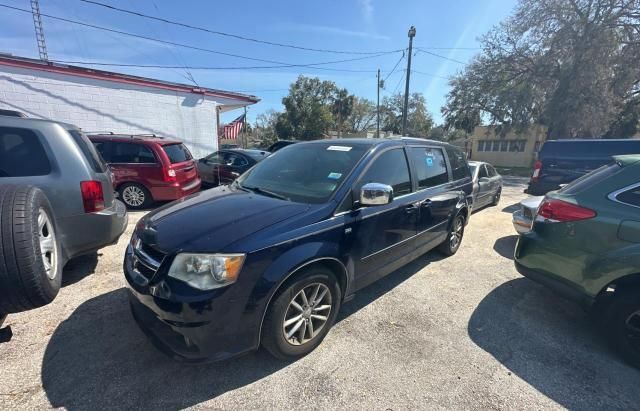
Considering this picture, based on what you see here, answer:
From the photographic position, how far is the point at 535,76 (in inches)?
803

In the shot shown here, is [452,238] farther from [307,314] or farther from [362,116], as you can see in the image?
[362,116]

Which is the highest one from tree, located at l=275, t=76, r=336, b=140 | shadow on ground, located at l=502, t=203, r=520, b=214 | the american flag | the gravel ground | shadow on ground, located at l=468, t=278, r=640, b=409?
tree, located at l=275, t=76, r=336, b=140

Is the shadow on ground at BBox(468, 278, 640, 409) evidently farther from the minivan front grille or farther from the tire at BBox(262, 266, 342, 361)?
the minivan front grille

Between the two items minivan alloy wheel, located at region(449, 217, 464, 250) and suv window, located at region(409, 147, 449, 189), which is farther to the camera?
minivan alloy wheel, located at region(449, 217, 464, 250)

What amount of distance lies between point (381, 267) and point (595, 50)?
23.7 meters

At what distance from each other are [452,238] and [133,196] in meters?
6.40

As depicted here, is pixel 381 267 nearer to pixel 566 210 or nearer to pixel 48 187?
pixel 566 210

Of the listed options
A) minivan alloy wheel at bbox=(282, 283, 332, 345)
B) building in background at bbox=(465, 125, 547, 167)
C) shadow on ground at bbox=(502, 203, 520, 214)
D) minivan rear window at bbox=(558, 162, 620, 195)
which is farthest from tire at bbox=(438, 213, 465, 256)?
building in background at bbox=(465, 125, 547, 167)

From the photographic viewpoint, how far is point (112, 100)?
34.4 ft

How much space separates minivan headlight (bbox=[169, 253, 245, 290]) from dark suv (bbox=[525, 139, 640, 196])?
303 inches

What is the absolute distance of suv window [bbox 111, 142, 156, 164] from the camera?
620cm

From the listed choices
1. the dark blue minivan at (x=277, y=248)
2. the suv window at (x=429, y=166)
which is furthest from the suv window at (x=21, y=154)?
the suv window at (x=429, y=166)

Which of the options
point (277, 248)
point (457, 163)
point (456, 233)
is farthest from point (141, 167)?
point (456, 233)

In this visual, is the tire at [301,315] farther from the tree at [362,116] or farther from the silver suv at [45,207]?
the tree at [362,116]
